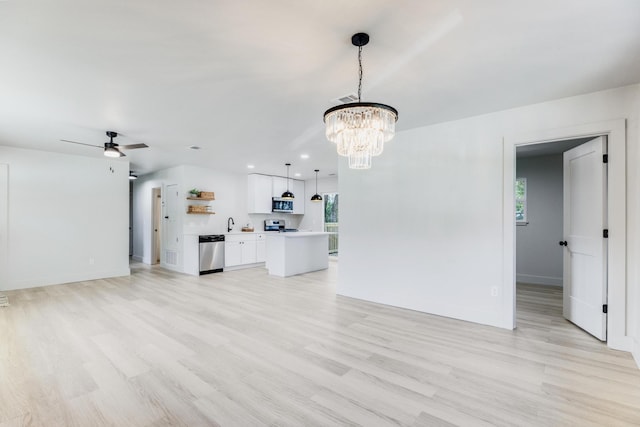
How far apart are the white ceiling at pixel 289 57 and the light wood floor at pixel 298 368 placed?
8.41 ft

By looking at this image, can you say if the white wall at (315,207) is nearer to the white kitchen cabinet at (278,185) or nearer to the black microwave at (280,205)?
the black microwave at (280,205)

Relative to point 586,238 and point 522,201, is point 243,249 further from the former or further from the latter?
point 586,238

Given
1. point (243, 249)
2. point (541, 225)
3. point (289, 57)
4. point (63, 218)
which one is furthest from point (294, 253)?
point (541, 225)

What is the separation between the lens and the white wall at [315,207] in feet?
30.8

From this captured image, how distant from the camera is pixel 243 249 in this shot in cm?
782

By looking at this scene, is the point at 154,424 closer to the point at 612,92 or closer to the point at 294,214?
the point at 612,92

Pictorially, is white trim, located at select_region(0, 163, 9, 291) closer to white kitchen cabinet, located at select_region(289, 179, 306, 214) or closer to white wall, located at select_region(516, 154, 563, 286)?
white kitchen cabinet, located at select_region(289, 179, 306, 214)

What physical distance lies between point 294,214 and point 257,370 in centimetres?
759

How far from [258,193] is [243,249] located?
5.60 ft

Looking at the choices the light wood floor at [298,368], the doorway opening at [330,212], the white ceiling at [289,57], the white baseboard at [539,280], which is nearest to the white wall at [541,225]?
the white baseboard at [539,280]

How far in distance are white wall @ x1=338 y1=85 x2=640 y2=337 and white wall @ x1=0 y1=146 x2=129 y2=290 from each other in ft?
17.0

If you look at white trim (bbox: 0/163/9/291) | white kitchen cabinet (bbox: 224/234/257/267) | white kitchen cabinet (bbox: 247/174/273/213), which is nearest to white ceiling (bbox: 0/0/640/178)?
white trim (bbox: 0/163/9/291)

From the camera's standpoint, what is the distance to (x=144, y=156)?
20.2ft

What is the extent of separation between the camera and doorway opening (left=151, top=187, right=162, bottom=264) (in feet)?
27.8
